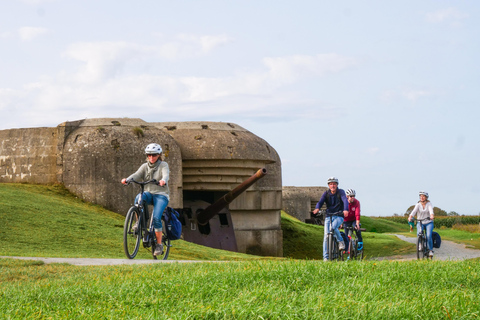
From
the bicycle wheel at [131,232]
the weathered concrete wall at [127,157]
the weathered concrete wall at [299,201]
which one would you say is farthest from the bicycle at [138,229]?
the weathered concrete wall at [299,201]

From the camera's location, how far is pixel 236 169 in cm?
2420

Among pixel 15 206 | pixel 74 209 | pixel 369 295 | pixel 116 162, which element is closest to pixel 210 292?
pixel 369 295

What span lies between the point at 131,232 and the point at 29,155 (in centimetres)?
1198

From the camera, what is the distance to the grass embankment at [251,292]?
5008mm

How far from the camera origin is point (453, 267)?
7.70 metres

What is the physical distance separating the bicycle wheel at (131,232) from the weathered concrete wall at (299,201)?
101 ft

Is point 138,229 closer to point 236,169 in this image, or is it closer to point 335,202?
point 335,202

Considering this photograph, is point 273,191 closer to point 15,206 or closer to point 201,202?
point 201,202

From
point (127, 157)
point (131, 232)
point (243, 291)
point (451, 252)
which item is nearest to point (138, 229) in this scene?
point (131, 232)

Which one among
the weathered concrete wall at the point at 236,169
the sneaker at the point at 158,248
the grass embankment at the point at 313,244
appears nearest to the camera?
the sneaker at the point at 158,248

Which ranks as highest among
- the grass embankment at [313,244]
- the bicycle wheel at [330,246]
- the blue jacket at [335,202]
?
the blue jacket at [335,202]

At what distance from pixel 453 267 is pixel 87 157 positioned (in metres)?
14.7

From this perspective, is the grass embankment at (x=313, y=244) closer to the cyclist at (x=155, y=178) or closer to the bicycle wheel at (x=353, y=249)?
the bicycle wheel at (x=353, y=249)

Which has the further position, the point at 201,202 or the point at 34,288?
the point at 201,202
